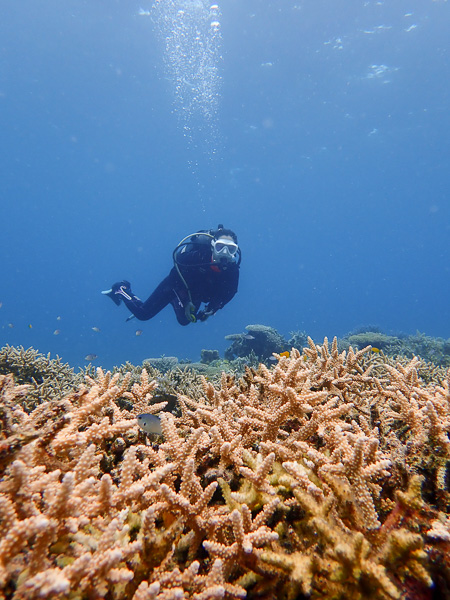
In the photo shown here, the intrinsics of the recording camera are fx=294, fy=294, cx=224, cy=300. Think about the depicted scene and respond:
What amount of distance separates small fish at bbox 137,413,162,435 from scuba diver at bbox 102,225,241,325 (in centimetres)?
691

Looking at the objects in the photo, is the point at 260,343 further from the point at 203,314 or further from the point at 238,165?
the point at 238,165

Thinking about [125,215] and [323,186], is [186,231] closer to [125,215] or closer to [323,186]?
[125,215]

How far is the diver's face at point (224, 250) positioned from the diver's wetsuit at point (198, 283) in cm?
20

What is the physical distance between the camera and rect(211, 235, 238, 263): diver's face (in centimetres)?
888

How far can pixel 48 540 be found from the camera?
3.67 ft

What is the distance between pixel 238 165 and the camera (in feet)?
223

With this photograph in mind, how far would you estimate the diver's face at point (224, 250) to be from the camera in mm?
8883

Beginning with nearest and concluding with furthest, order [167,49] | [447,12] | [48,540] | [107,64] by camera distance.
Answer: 1. [48,540]
2. [447,12]
3. [167,49]
4. [107,64]

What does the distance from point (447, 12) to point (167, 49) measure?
3439 centimetres

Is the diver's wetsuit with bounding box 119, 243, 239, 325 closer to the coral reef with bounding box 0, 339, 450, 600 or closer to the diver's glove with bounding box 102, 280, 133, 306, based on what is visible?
the diver's glove with bounding box 102, 280, 133, 306

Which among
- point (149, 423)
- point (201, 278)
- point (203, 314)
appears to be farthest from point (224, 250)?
point (149, 423)

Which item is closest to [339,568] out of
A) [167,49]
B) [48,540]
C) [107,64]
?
[48,540]

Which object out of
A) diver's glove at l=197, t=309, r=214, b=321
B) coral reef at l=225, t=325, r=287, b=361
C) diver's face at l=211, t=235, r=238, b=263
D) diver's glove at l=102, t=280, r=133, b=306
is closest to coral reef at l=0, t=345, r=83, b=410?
diver's glove at l=197, t=309, r=214, b=321

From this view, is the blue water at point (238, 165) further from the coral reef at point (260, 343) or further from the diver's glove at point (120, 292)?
the coral reef at point (260, 343)
